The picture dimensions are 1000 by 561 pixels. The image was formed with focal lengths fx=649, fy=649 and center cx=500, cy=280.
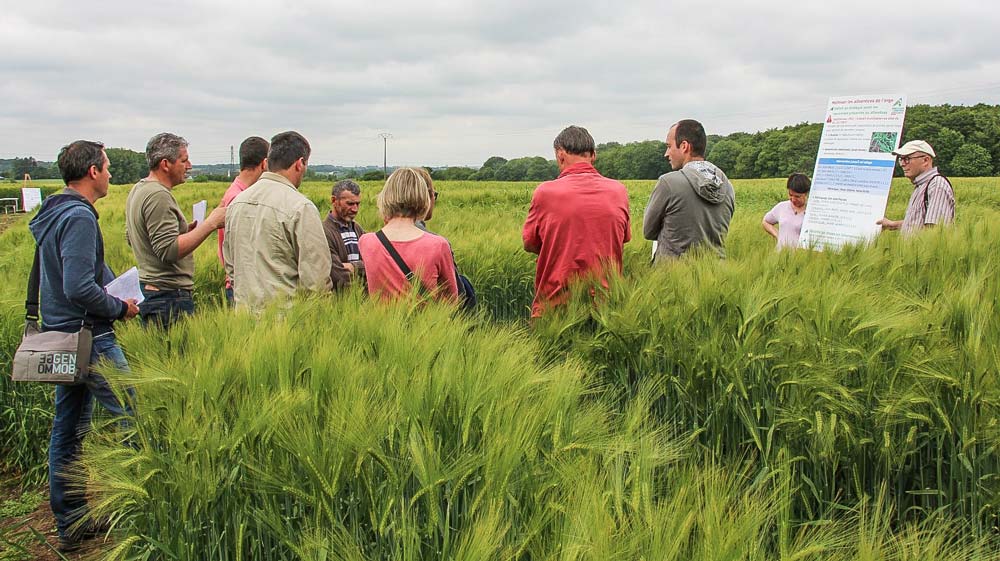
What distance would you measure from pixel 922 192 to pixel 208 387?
18.4 feet

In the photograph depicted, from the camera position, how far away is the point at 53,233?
9.62 ft

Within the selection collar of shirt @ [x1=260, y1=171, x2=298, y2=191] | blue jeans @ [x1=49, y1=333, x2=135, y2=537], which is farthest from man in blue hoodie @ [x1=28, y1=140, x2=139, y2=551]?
collar of shirt @ [x1=260, y1=171, x2=298, y2=191]

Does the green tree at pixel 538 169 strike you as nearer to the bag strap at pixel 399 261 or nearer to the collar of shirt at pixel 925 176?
the collar of shirt at pixel 925 176

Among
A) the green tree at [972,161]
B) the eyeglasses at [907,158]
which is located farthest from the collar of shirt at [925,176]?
the green tree at [972,161]

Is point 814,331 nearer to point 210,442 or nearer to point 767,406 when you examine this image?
point 767,406

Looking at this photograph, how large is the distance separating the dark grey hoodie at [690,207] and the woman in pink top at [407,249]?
1.63 m

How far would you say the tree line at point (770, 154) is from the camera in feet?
168

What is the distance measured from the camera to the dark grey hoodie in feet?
14.0

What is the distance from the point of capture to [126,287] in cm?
315

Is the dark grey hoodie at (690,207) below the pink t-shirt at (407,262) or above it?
above

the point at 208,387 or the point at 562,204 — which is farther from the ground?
the point at 562,204

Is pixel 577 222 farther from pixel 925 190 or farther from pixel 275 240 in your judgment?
pixel 925 190

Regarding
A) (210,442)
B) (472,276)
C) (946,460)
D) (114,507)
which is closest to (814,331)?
(946,460)

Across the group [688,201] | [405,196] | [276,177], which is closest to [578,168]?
[688,201]
